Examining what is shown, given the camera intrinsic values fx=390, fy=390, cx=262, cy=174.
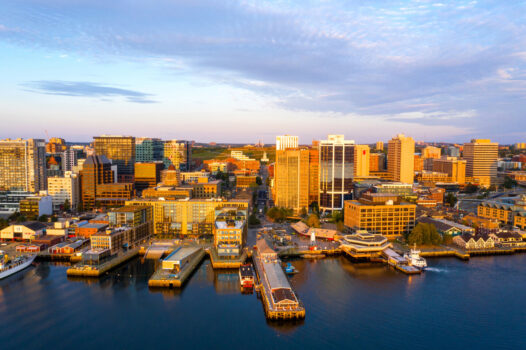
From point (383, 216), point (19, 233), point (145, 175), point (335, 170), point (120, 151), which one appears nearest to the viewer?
point (19, 233)

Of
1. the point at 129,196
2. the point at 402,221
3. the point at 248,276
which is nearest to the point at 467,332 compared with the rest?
the point at 248,276

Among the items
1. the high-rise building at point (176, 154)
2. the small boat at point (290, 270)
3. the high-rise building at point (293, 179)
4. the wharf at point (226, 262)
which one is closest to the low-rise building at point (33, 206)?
the wharf at point (226, 262)

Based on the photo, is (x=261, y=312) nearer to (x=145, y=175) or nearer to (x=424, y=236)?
(x=424, y=236)

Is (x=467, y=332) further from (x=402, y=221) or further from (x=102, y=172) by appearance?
(x=102, y=172)

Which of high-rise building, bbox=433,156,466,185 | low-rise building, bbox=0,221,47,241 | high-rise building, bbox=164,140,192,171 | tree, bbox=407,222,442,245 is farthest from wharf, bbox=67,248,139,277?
high-rise building, bbox=433,156,466,185

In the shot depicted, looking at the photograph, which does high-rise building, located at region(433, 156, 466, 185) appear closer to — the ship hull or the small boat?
the small boat

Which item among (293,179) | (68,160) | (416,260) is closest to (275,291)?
(416,260)
